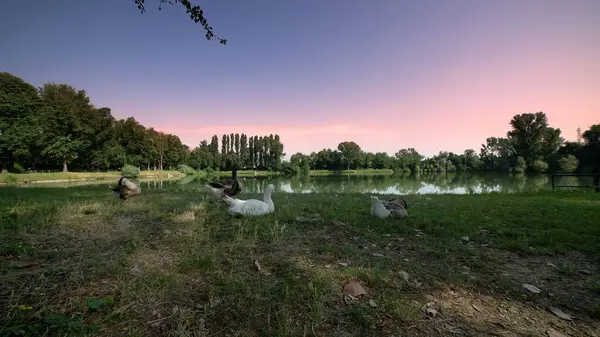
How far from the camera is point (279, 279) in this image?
3223mm

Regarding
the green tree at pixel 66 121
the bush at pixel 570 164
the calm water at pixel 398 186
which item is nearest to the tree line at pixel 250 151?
the green tree at pixel 66 121

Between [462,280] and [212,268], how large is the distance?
11.4ft

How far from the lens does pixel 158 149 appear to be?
78.4 metres

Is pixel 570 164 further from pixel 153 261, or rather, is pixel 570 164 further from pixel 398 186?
pixel 153 261

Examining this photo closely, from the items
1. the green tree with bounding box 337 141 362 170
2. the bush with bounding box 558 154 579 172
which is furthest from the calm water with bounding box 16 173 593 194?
the green tree with bounding box 337 141 362 170

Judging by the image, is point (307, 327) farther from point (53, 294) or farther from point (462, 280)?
point (53, 294)

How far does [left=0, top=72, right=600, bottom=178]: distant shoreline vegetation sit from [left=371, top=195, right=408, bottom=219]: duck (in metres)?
23.9

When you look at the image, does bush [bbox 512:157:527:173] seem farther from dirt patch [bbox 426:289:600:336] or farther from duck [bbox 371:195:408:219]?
dirt patch [bbox 426:289:600:336]

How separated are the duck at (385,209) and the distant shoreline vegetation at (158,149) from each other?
23902 millimetres

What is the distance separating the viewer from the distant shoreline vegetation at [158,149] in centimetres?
4391

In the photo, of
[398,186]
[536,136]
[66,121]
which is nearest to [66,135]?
[66,121]

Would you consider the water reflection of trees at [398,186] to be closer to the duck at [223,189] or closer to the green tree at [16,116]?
the duck at [223,189]

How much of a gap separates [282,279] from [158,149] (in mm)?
87816

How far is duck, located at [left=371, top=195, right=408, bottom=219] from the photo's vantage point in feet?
22.4
